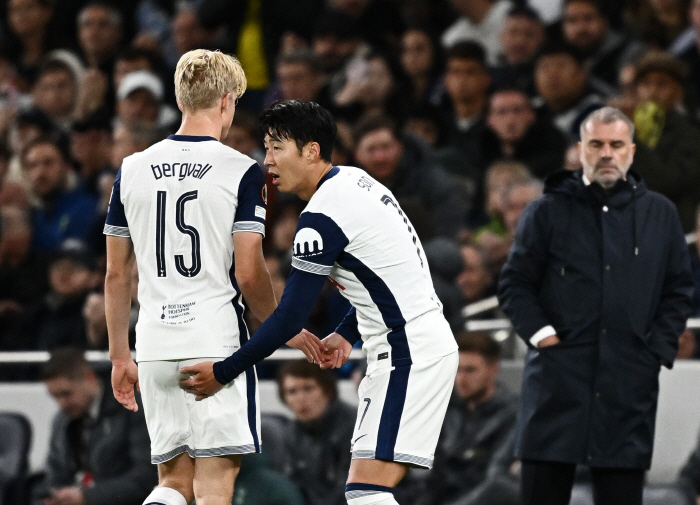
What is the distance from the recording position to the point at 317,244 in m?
4.13

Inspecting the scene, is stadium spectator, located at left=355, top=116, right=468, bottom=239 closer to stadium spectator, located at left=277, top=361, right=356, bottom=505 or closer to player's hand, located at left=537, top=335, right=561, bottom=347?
stadium spectator, located at left=277, top=361, right=356, bottom=505

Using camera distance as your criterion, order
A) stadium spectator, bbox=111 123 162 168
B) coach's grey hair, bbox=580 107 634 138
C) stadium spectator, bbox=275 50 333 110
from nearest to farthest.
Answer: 1. coach's grey hair, bbox=580 107 634 138
2. stadium spectator, bbox=111 123 162 168
3. stadium spectator, bbox=275 50 333 110

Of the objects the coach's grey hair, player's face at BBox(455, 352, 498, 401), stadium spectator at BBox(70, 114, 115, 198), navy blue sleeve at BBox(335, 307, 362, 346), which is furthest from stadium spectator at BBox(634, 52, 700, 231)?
stadium spectator at BBox(70, 114, 115, 198)

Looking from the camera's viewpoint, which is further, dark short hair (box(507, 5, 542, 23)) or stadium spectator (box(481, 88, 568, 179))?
dark short hair (box(507, 5, 542, 23))

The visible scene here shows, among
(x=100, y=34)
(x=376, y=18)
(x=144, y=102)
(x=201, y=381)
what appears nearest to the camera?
(x=201, y=381)

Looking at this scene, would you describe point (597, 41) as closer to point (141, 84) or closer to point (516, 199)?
point (516, 199)

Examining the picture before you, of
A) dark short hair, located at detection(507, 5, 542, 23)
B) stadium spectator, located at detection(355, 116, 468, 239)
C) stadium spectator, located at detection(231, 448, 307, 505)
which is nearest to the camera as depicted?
stadium spectator, located at detection(231, 448, 307, 505)

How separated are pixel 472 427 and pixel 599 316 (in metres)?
2.04

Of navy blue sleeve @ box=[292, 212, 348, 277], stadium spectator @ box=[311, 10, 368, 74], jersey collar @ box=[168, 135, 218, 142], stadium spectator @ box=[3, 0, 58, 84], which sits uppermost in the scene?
stadium spectator @ box=[3, 0, 58, 84]

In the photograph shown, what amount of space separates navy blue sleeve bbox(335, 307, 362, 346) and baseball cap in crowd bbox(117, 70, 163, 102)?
6.12 m

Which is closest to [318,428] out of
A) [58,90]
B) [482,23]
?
[482,23]

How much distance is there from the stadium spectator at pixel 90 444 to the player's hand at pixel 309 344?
293 cm

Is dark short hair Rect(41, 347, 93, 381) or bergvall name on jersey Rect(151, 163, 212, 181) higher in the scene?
bergvall name on jersey Rect(151, 163, 212, 181)

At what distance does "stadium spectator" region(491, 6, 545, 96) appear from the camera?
31.4ft
